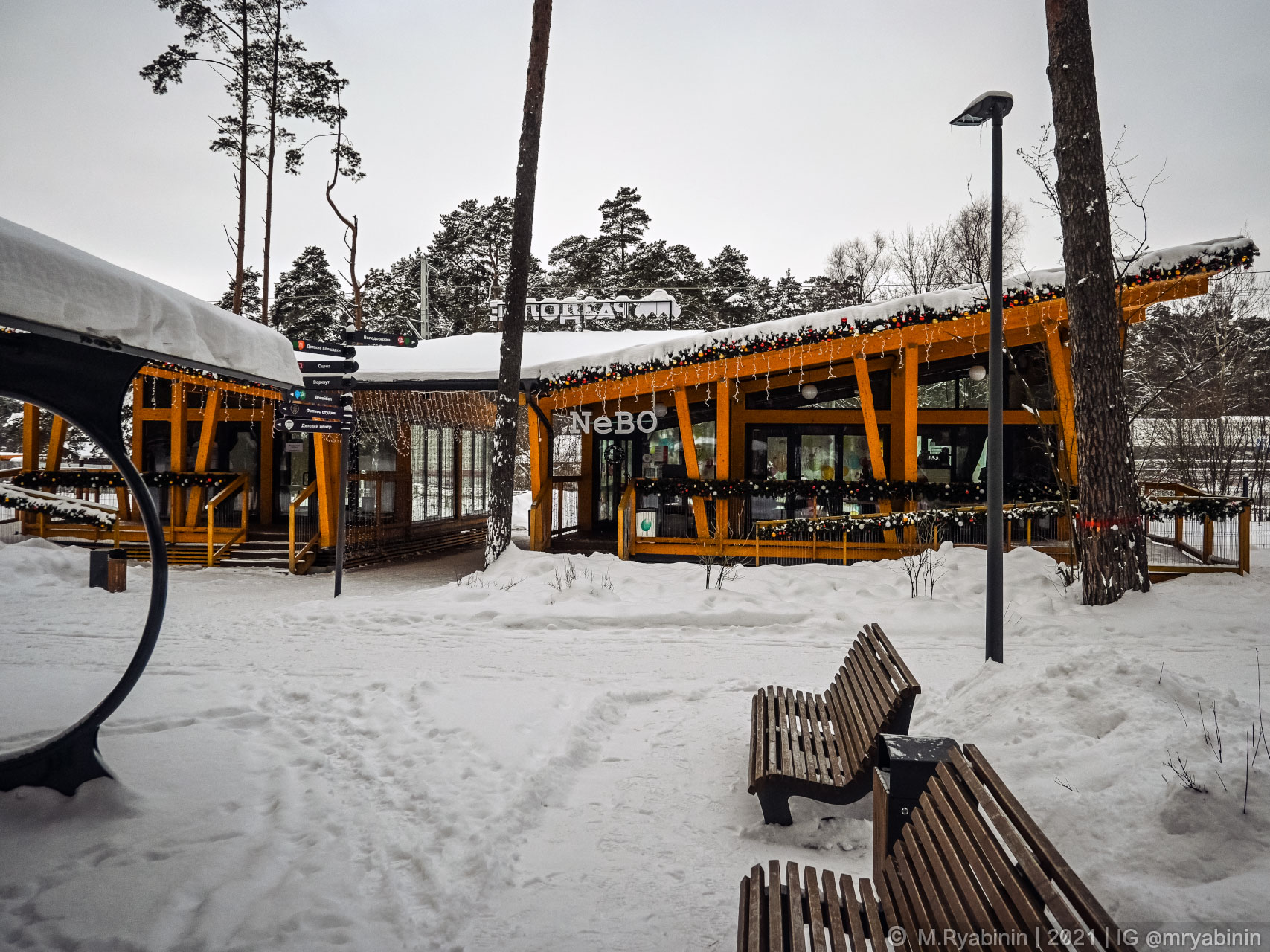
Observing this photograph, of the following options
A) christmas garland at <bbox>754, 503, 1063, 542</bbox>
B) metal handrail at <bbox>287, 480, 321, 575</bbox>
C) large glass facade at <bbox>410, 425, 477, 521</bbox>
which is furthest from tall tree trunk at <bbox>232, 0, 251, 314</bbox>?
christmas garland at <bbox>754, 503, 1063, 542</bbox>

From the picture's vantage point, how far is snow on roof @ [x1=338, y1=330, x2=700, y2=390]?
12.3m

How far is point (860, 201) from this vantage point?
127 ft

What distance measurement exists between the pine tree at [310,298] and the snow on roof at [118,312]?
28457 millimetres

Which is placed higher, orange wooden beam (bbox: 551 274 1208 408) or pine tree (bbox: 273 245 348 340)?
pine tree (bbox: 273 245 348 340)

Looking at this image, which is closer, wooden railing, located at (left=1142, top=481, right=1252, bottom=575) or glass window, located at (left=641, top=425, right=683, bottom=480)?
wooden railing, located at (left=1142, top=481, right=1252, bottom=575)

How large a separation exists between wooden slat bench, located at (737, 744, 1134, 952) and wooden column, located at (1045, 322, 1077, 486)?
34.1 feet

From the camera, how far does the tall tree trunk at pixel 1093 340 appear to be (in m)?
7.89

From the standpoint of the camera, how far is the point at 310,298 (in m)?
30.6

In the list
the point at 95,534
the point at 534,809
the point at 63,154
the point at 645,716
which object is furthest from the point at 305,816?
the point at 95,534

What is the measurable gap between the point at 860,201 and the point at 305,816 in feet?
135

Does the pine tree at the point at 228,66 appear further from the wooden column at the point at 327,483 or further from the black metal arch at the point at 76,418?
the black metal arch at the point at 76,418

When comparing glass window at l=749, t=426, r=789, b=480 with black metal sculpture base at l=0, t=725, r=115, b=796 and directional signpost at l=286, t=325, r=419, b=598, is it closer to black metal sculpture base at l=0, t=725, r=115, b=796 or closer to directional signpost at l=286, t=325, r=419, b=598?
directional signpost at l=286, t=325, r=419, b=598

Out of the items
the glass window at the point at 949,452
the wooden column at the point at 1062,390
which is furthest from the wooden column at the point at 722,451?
the wooden column at the point at 1062,390

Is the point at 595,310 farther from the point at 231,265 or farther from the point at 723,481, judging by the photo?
the point at 723,481
